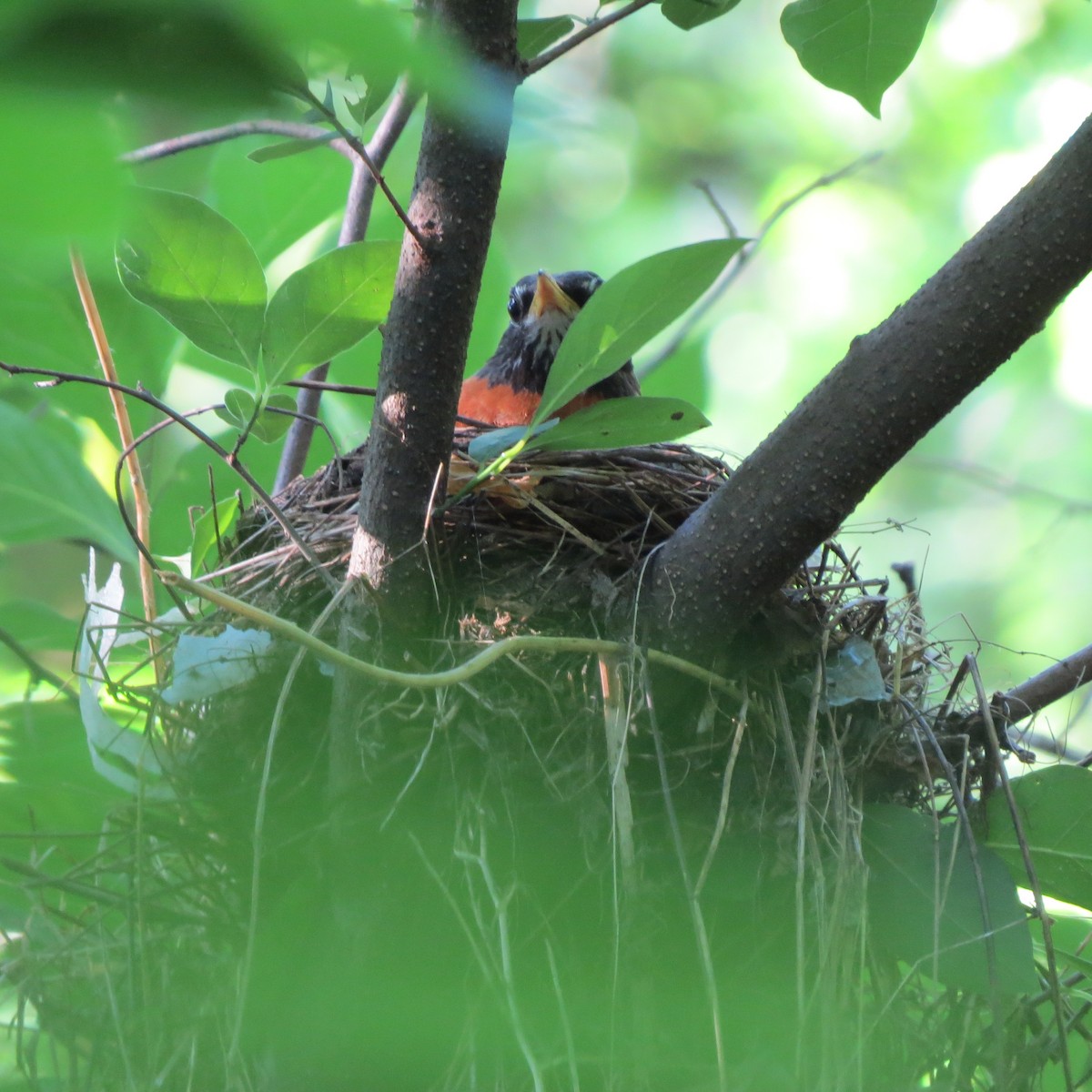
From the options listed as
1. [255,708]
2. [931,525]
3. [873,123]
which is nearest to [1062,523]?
[255,708]

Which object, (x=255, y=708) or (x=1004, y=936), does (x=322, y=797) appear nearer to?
(x=255, y=708)

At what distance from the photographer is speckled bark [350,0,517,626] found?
3.11ft

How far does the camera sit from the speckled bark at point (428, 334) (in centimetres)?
95

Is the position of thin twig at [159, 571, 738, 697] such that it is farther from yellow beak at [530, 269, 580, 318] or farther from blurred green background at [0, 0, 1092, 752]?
blurred green background at [0, 0, 1092, 752]

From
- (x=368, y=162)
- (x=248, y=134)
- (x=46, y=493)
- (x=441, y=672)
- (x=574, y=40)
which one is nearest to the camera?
(x=368, y=162)

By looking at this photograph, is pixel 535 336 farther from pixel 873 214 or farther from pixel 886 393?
pixel 873 214

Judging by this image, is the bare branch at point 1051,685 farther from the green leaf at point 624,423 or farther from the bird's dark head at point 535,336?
the bird's dark head at point 535,336

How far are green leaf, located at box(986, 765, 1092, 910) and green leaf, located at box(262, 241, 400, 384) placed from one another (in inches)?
37.3

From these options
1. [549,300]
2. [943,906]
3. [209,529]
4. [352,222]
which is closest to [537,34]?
[352,222]

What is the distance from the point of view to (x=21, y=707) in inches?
50.9

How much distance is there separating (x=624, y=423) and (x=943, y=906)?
66 centimetres

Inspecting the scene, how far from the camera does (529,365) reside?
2.37 m

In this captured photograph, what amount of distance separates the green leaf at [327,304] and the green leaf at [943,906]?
0.86 m

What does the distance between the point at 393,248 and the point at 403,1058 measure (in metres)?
0.82
